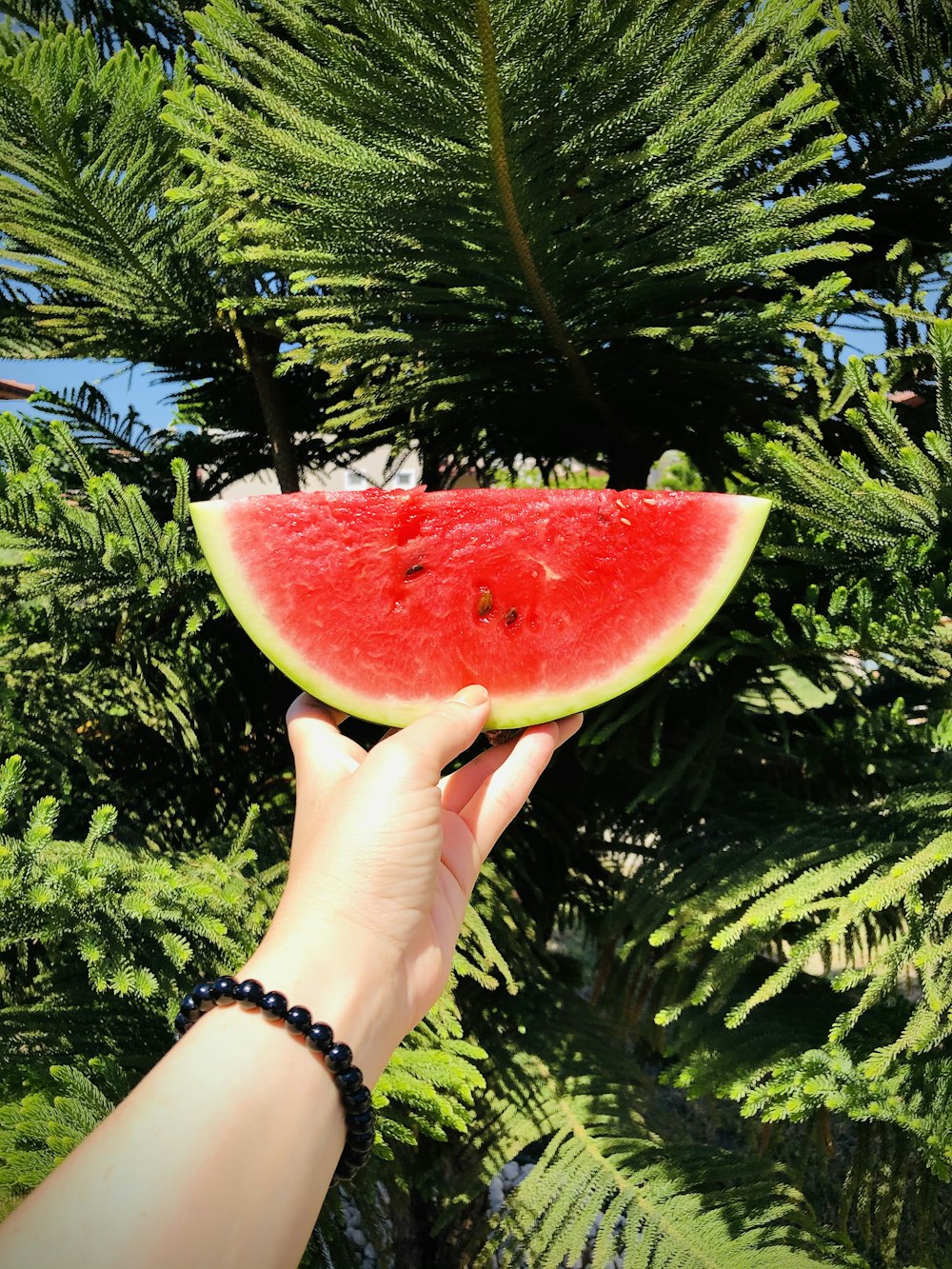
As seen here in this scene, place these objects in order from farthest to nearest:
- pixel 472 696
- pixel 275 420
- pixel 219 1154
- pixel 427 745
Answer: pixel 275 420 → pixel 472 696 → pixel 427 745 → pixel 219 1154

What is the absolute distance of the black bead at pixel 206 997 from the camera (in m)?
0.58

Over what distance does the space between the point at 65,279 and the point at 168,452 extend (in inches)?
15.9

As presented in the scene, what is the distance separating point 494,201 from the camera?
0.94 meters

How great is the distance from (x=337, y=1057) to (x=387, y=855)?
150mm

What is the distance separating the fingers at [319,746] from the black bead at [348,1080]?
257 millimetres

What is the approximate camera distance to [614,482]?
154 cm

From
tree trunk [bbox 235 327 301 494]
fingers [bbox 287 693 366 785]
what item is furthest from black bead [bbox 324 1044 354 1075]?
tree trunk [bbox 235 327 301 494]

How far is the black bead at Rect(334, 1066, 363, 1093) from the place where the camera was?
59cm

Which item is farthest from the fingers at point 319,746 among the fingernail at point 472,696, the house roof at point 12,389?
the house roof at point 12,389

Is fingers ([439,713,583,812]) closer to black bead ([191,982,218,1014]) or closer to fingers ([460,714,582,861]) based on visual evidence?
fingers ([460,714,582,861])

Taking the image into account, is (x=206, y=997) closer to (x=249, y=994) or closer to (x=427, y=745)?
(x=249, y=994)

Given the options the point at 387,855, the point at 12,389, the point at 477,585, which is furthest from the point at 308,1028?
the point at 12,389

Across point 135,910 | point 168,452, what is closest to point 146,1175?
point 135,910

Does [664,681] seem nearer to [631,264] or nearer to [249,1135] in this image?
[631,264]
